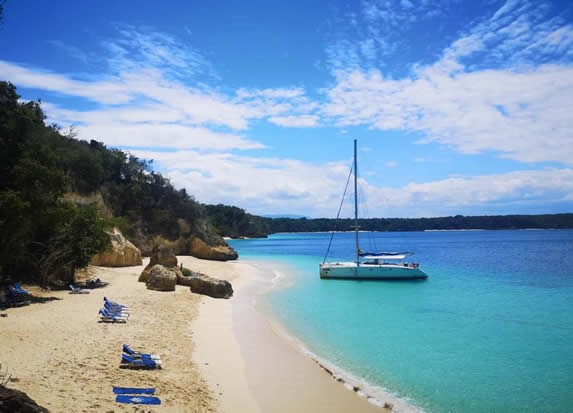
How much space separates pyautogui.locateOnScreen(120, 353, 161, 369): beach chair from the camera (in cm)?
930

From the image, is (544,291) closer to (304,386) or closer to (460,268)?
(460,268)

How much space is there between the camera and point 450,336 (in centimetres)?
1552

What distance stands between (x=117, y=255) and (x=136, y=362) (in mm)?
19955

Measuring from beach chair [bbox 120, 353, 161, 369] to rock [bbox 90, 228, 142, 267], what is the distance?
1853 centimetres

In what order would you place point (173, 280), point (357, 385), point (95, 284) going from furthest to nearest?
1. point (173, 280)
2. point (95, 284)
3. point (357, 385)

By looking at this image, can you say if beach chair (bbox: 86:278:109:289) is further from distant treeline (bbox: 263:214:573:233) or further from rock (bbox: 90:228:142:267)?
distant treeline (bbox: 263:214:573:233)

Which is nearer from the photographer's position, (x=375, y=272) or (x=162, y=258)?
(x=162, y=258)

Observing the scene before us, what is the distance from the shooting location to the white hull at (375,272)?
1268 inches

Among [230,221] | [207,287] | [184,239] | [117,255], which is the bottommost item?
[207,287]

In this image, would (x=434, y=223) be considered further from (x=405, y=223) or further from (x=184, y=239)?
(x=184, y=239)

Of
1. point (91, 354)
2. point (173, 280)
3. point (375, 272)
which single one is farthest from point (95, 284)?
point (375, 272)

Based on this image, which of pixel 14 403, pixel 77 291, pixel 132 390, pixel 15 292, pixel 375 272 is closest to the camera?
pixel 14 403

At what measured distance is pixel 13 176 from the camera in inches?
640

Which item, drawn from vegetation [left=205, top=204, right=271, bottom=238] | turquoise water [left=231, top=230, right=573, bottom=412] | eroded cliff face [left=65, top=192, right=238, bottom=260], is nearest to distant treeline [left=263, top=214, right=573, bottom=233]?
vegetation [left=205, top=204, right=271, bottom=238]
